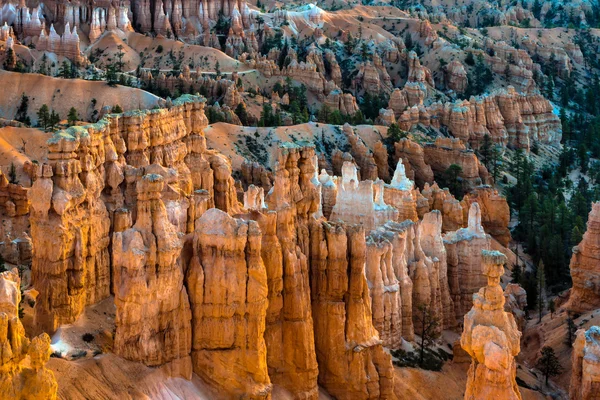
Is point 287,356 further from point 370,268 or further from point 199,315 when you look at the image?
point 370,268

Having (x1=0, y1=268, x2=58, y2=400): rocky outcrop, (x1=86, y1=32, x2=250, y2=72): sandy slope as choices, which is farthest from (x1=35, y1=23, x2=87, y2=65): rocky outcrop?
(x1=0, y1=268, x2=58, y2=400): rocky outcrop

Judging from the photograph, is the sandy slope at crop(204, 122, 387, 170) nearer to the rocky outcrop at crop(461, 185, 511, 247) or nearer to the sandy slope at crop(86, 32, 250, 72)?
the rocky outcrop at crop(461, 185, 511, 247)

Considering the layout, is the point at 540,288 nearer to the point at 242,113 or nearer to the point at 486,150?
the point at 486,150

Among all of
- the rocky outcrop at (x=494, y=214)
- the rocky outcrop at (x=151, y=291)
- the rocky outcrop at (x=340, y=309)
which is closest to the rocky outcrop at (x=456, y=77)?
the rocky outcrop at (x=494, y=214)

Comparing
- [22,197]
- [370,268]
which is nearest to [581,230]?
[370,268]

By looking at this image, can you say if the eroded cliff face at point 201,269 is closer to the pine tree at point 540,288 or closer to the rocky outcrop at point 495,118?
the pine tree at point 540,288

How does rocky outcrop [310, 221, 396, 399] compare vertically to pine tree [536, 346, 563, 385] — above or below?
above
